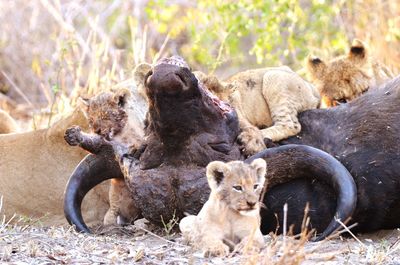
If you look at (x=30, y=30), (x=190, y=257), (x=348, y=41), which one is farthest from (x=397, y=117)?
(x=30, y=30)

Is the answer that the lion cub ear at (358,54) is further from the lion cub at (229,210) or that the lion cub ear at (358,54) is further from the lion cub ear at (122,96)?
the lion cub at (229,210)

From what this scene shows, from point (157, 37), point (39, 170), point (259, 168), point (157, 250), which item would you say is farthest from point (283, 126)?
point (157, 37)

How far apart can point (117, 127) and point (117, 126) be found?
0.01 meters

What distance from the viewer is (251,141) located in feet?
18.7

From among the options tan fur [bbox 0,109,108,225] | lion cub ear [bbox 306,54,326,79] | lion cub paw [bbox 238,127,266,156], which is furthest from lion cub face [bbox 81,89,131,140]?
lion cub ear [bbox 306,54,326,79]

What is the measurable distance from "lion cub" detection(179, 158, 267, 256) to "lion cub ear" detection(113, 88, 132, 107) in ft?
5.18

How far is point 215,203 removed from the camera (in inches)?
191

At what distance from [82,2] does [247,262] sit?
1029 centimetres

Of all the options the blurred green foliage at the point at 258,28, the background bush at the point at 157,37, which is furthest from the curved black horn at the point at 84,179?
the blurred green foliage at the point at 258,28

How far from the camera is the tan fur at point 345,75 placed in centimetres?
703

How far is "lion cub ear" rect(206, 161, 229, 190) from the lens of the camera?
4816mm

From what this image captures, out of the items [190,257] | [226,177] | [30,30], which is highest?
[30,30]

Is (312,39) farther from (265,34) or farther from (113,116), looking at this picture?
(113,116)

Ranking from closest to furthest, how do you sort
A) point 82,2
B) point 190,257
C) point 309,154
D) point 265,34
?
point 190,257 < point 309,154 < point 265,34 < point 82,2
